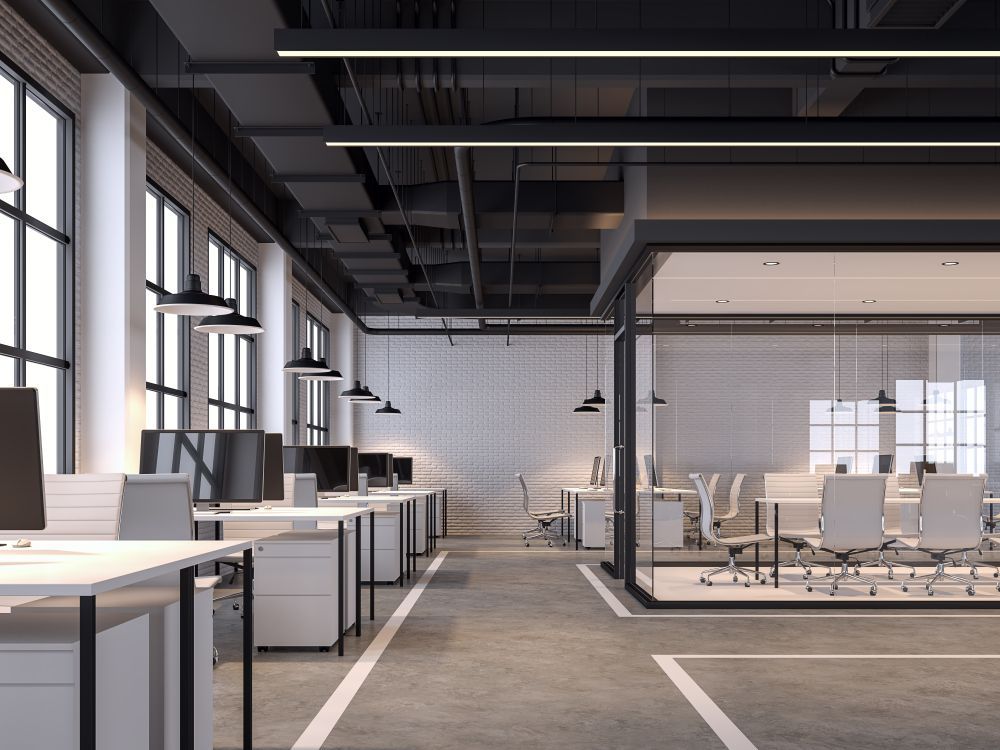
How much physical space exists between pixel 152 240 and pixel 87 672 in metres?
6.80

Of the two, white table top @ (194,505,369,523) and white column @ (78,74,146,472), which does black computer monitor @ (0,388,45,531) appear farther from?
white column @ (78,74,146,472)

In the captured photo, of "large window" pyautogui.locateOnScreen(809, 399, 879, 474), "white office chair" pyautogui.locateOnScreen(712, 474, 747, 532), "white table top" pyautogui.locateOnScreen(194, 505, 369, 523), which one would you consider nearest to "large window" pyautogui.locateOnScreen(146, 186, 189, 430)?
"white table top" pyautogui.locateOnScreen(194, 505, 369, 523)

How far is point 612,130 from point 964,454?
4.63m

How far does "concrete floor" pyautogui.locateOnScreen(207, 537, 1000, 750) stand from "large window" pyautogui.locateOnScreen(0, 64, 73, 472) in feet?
6.19

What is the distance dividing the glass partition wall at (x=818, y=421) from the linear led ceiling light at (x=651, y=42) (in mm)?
3537

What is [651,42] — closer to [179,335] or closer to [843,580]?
[843,580]

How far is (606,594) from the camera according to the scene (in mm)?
8672

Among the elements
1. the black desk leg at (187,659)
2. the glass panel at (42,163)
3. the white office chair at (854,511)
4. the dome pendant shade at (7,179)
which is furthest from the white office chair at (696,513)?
the dome pendant shade at (7,179)

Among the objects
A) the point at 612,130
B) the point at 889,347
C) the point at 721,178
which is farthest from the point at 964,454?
the point at 612,130

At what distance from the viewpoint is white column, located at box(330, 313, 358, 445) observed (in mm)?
16719

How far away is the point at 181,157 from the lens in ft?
29.0

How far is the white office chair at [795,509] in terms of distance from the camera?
858 centimetres

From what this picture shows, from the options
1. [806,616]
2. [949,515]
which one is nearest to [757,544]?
[949,515]

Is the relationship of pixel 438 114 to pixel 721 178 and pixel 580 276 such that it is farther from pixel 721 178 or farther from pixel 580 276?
pixel 580 276
